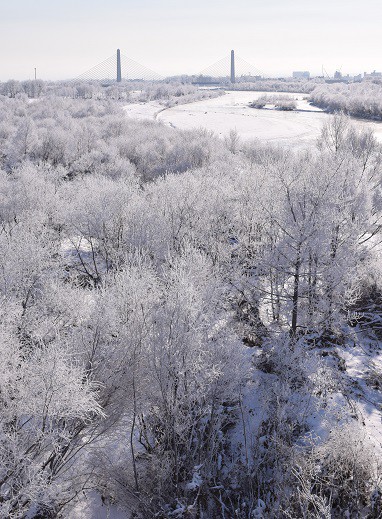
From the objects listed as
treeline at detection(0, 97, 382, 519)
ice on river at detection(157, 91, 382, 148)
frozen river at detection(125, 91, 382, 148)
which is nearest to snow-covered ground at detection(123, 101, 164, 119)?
frozen river at detection(125, 91, 382, 148)

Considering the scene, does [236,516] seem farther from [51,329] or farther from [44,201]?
[44,201]

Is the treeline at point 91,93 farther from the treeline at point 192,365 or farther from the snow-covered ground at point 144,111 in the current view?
the treeline at point 192,365

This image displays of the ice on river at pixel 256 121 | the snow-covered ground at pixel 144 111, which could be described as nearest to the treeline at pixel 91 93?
the snow-covered ground at pixel 144 111

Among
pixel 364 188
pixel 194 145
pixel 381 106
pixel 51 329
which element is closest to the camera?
pixel 51 329

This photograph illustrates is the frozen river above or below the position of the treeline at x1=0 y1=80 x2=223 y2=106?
below

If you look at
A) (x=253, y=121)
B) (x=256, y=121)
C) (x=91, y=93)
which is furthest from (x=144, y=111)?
(x=91, y=93)

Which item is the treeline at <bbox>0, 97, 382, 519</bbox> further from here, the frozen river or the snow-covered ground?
the snow-covered ground

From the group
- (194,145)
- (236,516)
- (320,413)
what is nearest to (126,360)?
(236,516)
